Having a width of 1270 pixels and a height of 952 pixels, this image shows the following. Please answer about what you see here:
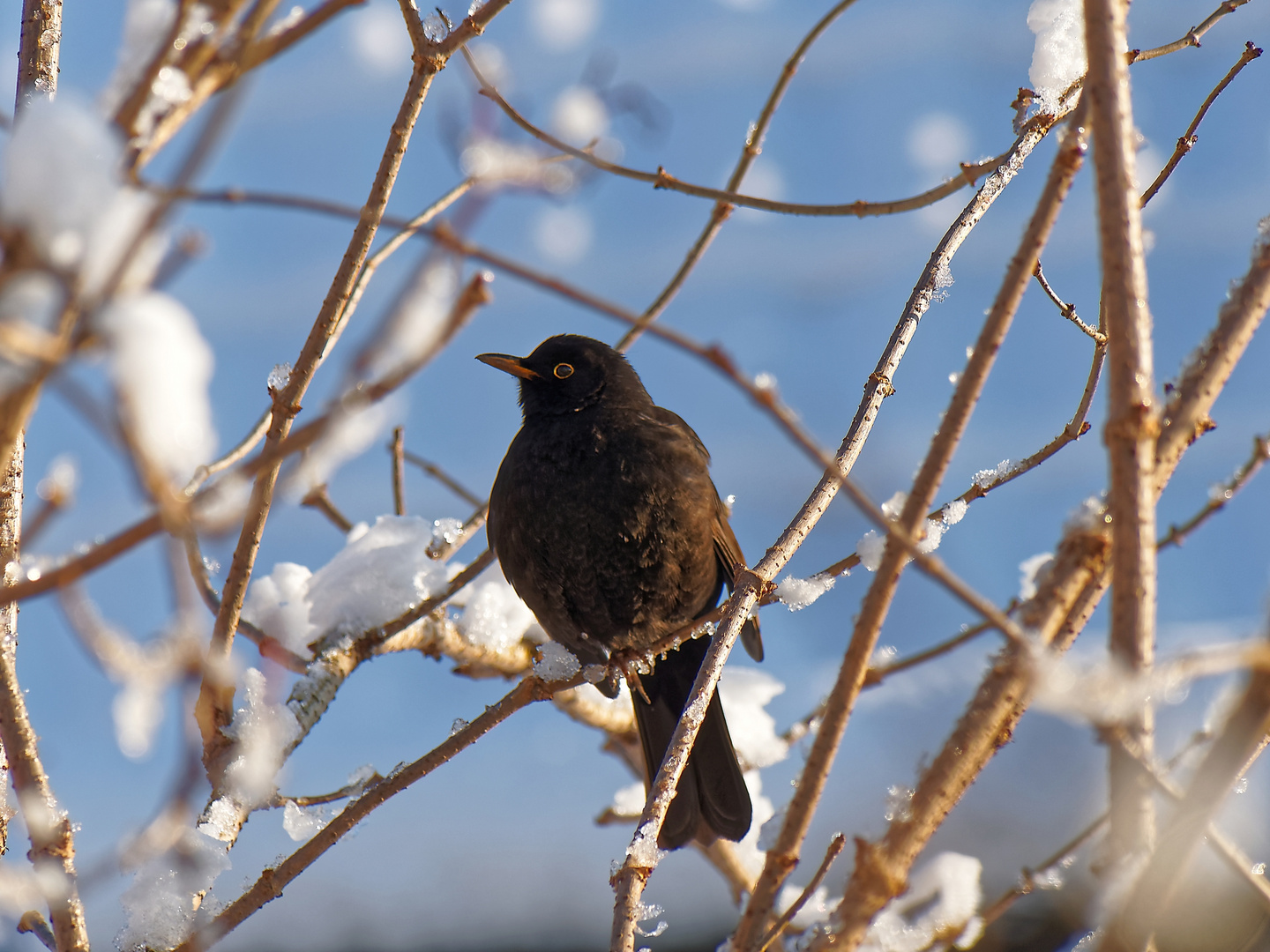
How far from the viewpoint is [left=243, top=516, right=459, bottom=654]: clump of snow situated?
9.91ft

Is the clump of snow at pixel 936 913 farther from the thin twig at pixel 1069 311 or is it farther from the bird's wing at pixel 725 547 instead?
the bird's wing at pixel 725 547

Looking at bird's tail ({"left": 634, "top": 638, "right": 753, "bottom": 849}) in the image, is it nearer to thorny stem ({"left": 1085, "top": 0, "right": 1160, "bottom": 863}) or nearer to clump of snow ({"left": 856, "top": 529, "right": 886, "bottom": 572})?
clump of snow ({"left": 856, "top": 529, "right": 886, "bottom": 572})

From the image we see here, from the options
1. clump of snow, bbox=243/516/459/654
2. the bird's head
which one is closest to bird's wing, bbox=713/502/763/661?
the bird's head

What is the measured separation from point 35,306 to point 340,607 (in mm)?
2375

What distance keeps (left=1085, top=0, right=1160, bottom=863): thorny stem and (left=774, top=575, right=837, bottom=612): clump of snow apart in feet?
3.76

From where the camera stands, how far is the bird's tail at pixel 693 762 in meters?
3.61

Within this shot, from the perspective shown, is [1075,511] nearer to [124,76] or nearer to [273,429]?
[124,76]

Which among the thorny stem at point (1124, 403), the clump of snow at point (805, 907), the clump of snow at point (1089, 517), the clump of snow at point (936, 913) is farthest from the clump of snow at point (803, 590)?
the clump of snow at point (805, 907)

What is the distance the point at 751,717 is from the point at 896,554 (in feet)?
10.5

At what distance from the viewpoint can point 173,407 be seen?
721 mm

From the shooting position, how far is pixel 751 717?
4.14m

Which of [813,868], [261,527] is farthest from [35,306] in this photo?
[813,868]

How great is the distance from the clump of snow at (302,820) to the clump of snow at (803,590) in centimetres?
117

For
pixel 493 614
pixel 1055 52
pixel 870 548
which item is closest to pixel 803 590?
pixel 870 548
